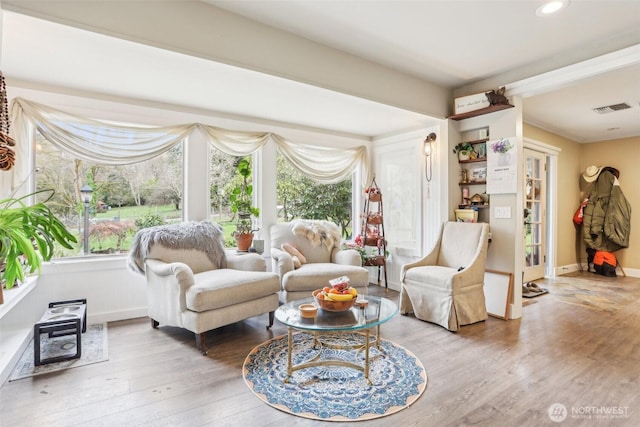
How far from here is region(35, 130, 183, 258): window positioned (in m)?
3.06

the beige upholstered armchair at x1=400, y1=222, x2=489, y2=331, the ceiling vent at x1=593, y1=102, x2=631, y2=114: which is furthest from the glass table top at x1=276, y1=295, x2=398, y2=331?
the ceiling vent at x1=593, y1=102, x2=631, y2=114

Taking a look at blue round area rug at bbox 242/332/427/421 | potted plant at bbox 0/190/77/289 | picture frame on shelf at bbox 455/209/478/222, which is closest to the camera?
potted plant at bbox 0/190/77/289

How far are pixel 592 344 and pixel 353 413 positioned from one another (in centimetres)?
222

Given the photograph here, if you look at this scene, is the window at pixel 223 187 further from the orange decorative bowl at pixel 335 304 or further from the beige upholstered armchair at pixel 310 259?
the orange decorative bowl at pixel 335 304

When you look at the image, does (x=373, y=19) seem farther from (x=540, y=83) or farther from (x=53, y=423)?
(x=53, y=423)

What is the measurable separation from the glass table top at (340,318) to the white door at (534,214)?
366cm

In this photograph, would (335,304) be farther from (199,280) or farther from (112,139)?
(112,139)

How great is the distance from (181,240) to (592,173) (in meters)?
6.79

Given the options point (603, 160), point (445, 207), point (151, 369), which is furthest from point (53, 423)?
point (603, 160)

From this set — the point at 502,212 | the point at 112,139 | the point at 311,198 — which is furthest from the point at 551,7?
the point at 112,139

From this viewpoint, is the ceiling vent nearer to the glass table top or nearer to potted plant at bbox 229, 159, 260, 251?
the glass table top

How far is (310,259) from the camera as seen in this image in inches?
150

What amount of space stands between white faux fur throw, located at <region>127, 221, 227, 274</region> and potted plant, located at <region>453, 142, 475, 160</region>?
2807 millimetres

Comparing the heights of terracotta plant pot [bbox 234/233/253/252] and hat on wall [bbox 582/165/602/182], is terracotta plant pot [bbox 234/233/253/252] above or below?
below
